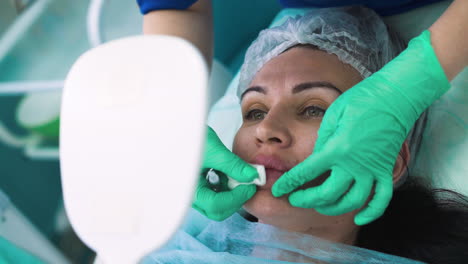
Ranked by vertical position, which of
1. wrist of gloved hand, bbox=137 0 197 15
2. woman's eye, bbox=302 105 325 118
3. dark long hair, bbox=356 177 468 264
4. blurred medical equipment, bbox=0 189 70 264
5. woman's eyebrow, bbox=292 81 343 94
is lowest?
blurred medical equipment, bbox=0 189 70 264

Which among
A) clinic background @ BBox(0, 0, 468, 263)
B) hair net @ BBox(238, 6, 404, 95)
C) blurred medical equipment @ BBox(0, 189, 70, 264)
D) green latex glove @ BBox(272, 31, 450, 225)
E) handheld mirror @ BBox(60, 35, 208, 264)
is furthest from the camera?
clinic background @ BBox(0, 0, 468, 263)

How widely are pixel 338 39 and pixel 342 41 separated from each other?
1cm

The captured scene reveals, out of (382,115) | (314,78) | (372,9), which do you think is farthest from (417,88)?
(372,9)

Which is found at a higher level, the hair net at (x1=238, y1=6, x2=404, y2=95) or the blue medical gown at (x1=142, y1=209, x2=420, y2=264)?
the hair net at (x1=238, y1=6, x2=404, y2=95)

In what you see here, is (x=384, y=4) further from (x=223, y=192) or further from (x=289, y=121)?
(x=223, y=192)

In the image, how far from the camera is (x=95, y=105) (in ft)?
1.85

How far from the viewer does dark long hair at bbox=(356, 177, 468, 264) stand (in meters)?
1.00

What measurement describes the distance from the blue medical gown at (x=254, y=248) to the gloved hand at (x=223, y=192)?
14 centimetres

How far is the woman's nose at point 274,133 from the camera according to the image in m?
0.84

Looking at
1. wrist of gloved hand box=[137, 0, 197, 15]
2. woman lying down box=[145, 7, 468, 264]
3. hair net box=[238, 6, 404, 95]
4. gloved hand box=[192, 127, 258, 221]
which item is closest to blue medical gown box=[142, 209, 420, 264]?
woman lying down box=[145, 7, 468, 264]

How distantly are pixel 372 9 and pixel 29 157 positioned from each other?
140 cm

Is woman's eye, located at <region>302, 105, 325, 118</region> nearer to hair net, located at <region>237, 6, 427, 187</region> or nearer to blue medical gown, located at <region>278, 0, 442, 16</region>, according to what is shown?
hair net, located at <region>237, 6, 427, 187</region>

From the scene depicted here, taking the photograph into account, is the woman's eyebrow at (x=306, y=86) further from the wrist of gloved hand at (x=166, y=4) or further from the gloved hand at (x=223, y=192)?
the wrist of gloved hand at (x=166, y=4)

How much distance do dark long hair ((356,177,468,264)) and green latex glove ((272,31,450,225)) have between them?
289mm
